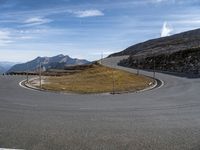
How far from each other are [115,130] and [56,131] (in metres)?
1.81

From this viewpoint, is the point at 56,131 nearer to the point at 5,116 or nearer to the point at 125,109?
the point at 5,116

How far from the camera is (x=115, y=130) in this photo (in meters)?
10.8

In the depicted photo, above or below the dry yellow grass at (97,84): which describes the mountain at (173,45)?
above

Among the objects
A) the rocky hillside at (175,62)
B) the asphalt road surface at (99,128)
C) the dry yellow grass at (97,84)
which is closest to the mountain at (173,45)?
the rocky hillside at (175,62)

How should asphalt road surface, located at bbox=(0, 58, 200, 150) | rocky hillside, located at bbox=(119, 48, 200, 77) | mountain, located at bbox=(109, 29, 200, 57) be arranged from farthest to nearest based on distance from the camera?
mountain, located at bbox=(109, 29, 200, 57)
rocky hillside, located at bbox=(119, 48, 200, 77)
asphalt road surface, located at bbox=(0, 58, 200, 150)

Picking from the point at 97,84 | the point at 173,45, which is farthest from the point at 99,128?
the point at 173,45

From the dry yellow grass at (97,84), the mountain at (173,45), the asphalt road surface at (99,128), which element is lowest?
the dry yellow grass at (97,84)

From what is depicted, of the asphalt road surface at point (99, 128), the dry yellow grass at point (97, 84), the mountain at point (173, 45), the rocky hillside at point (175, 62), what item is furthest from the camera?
the mountain at point (173, 45)

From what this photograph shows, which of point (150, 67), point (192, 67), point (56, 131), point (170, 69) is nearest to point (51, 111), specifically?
point (56, 131)

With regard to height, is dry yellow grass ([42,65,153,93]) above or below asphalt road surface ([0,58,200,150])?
below

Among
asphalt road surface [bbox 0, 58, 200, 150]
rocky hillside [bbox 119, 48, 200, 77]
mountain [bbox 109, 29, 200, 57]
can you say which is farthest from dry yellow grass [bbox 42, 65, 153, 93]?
mountain [bbox 109, 29, 200, 57]

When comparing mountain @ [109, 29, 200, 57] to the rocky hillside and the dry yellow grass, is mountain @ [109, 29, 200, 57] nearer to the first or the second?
the rocky hillside

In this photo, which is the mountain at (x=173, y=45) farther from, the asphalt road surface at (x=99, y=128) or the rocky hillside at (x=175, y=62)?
the asphalt road surface at (x=99, y=128)

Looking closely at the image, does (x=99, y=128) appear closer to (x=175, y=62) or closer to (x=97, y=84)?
(x=97, y=84)
